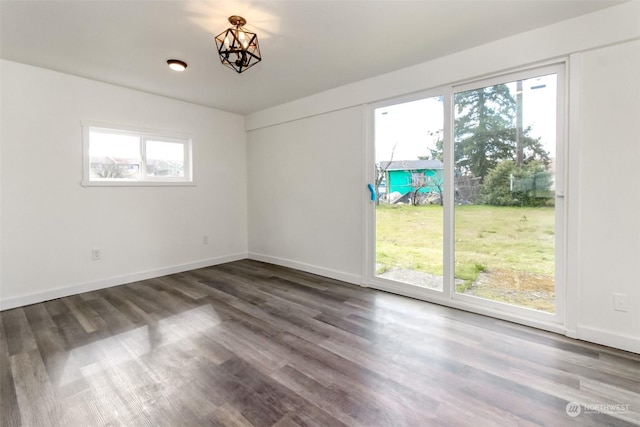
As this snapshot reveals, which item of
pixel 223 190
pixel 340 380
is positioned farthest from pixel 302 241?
pixel 340 380

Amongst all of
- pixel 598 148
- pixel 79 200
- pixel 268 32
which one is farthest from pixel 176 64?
pixel 598 148

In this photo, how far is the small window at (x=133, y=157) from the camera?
11.6 feet

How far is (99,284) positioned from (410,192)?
388 cm

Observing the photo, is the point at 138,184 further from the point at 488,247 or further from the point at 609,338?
the point at 609,338

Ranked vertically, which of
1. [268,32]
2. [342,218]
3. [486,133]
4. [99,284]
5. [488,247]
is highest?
[268,32]

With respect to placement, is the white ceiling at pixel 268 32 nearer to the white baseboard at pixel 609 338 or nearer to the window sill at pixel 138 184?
the window sill at pixel 138 184

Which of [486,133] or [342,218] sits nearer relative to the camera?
[486,133]

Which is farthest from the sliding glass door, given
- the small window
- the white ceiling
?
the small window

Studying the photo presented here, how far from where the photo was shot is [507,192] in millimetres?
2627

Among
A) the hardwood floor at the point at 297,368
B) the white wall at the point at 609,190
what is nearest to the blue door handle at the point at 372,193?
the hardwood floor at the point at 297,368

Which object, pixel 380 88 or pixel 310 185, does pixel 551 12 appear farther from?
pixel 310 185

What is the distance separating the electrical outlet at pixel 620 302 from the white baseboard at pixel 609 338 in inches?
7.5

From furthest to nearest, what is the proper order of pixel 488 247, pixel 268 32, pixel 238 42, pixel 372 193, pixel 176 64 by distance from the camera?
pixel 372 193
pixel 176 64
pixel 488 247
pixel 268 32
pixel 238 42

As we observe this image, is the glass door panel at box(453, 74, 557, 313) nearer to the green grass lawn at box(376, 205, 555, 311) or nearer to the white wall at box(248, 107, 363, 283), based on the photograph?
the green grass lawn at box(376, 205, 555, 311)
